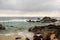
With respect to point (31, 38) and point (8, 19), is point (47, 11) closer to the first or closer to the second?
point (31, 38)

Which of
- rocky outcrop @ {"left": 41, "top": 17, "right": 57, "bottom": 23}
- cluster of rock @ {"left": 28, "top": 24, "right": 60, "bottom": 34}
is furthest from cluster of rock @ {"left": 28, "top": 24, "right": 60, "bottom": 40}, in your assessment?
rocky outcrop @ {"left": 41, "top": 17, "right": 57, "bottom": 23}

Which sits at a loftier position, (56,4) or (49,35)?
(56,4)

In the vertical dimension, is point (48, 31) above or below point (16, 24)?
below

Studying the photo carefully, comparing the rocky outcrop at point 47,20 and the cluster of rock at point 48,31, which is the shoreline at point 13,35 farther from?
the rocky outcrop at point 47,20

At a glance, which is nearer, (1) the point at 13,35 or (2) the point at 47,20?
(1) the point at 13,35

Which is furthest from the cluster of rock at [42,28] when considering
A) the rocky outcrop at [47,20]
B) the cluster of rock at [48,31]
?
the rocky outcrop at [47,20]

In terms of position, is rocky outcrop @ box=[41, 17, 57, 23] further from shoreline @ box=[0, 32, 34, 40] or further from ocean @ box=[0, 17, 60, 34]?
shoreline @ box=[0, 32, 34, 40]

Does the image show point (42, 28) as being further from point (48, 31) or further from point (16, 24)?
point (16, 24)

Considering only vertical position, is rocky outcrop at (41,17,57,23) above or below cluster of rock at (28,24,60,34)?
above

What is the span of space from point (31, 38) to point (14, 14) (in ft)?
1.75

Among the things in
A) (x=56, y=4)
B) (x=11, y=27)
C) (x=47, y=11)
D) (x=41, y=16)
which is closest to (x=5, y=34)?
(x=11, y=27)

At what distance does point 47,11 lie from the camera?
2057 millimetres

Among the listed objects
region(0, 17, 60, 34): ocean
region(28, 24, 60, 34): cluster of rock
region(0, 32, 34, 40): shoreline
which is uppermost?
region(0, 17, 60, 34): ocean

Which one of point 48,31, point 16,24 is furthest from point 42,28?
point 16,24
